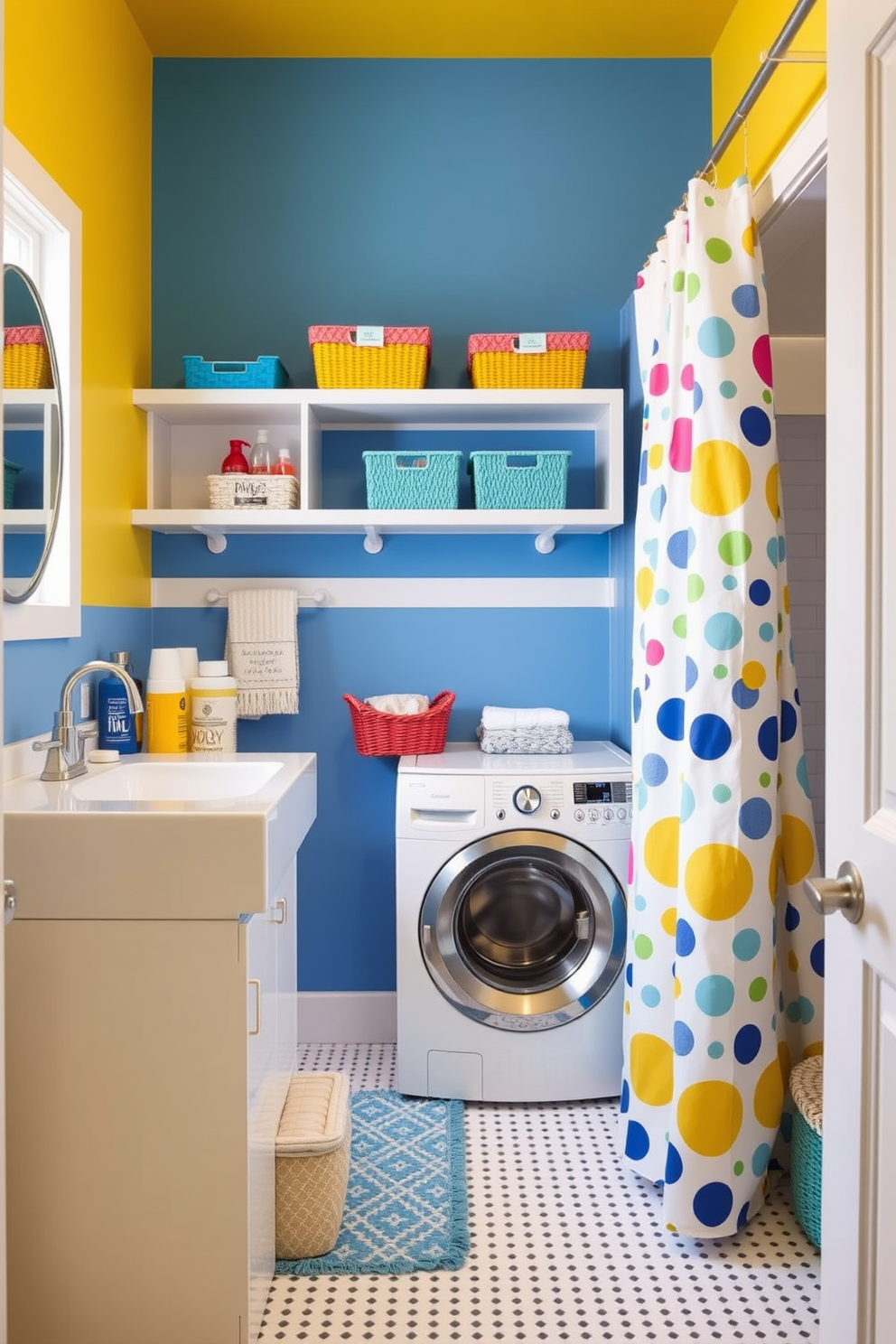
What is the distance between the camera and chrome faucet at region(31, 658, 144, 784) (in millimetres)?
2057

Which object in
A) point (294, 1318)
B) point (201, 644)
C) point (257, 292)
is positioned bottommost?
point (294, 1318)

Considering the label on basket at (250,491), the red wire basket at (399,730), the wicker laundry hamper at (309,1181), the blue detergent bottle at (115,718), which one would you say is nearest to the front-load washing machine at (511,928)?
the red wire basket at (399,730)

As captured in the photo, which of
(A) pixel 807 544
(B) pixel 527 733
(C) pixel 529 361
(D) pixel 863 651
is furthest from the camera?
(A) pixel 807 544

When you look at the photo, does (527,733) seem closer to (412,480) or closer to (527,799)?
(527,799)

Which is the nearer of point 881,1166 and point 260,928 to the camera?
point 881,1166

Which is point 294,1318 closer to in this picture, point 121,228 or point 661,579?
point 661,579

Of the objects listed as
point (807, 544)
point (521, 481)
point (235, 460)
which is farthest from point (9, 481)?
point (807, 544)

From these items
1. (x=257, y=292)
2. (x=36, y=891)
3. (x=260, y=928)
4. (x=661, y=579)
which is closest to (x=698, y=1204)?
(x=260, y=928)

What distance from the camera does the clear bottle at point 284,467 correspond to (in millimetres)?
2840

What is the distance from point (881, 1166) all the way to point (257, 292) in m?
2.74

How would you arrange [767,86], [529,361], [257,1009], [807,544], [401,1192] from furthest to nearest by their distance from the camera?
[807,544], [529,361], [767,86], [401,1192], [257,1009]

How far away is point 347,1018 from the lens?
3146 millimetres

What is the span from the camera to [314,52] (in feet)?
9.87

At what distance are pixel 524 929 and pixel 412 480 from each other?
3.99 feet
